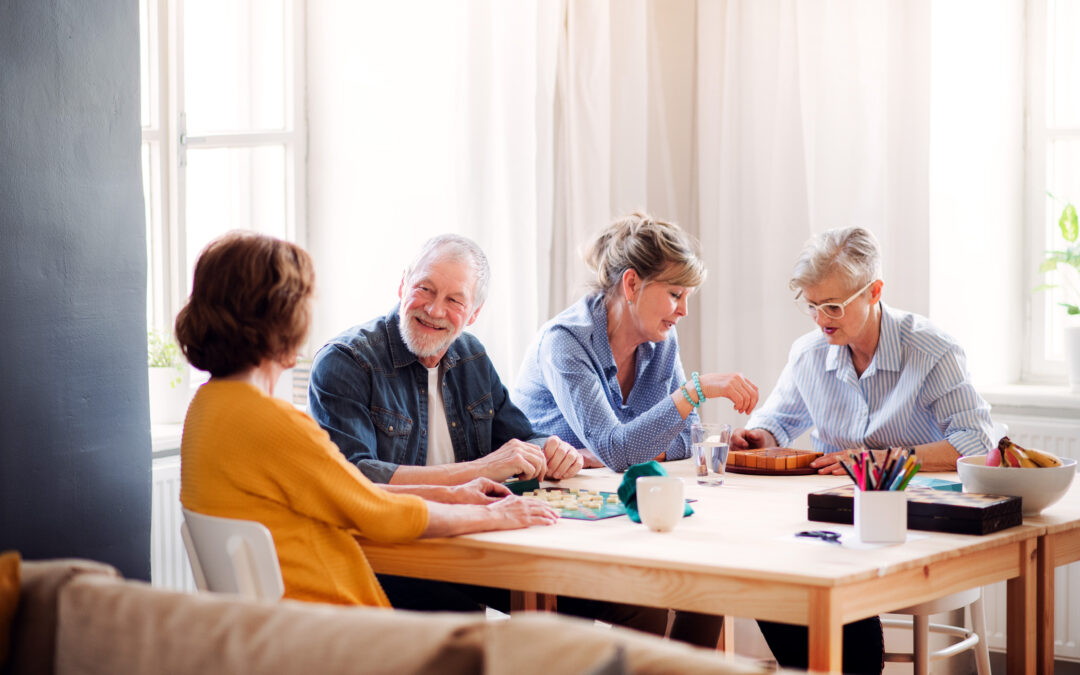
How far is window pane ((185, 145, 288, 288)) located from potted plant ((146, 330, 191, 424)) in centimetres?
43

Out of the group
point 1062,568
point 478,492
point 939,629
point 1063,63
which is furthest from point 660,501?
point 1063,63

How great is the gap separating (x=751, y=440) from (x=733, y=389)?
31cm

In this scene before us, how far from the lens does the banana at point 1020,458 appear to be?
215 centimetres

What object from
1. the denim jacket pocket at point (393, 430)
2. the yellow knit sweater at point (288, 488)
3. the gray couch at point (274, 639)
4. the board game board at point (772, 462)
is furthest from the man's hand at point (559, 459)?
the gray couch at point (274, 639)

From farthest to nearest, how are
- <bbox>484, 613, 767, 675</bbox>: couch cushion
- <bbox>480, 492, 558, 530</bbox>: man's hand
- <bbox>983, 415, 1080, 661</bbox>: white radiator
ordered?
<bbox>983, 415, 1080, 661</bbox>: white radiator
<bbox>480, 492, 558, 530</bbox>: man's hand
<bbox>484, 613, 767, 675</bbox>: couch cushion

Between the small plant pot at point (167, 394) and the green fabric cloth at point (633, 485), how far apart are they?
80.9 inches

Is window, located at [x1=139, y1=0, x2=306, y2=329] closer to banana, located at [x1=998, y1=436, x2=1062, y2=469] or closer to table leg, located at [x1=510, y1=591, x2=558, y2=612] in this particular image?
table leg, located at [x1=510, y1=591, x2=558, y2=612]

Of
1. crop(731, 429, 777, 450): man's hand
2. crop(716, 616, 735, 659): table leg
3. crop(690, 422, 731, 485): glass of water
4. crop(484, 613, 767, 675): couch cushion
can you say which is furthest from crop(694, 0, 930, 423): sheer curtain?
crop(484, 613, 767, 675): couch cushion

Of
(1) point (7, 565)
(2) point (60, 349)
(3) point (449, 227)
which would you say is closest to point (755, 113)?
(3) point (449, 227)

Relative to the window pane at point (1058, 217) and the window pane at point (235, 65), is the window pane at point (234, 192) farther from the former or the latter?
the window pane at point (1058, 217)

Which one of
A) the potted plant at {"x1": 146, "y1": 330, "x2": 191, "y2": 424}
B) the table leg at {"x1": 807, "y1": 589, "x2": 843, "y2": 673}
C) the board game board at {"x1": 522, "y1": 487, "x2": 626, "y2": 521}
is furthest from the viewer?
the potted plant at {"x1": 146, "y1": 330, "x2": 191, "y2": 424}

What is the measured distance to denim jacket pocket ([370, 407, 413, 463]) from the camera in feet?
8.10

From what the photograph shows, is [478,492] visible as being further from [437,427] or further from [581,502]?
[437,427]

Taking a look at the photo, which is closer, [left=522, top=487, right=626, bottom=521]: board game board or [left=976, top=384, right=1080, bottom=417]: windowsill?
[left=522, top=487, right=626, bottom=521]: board game board
